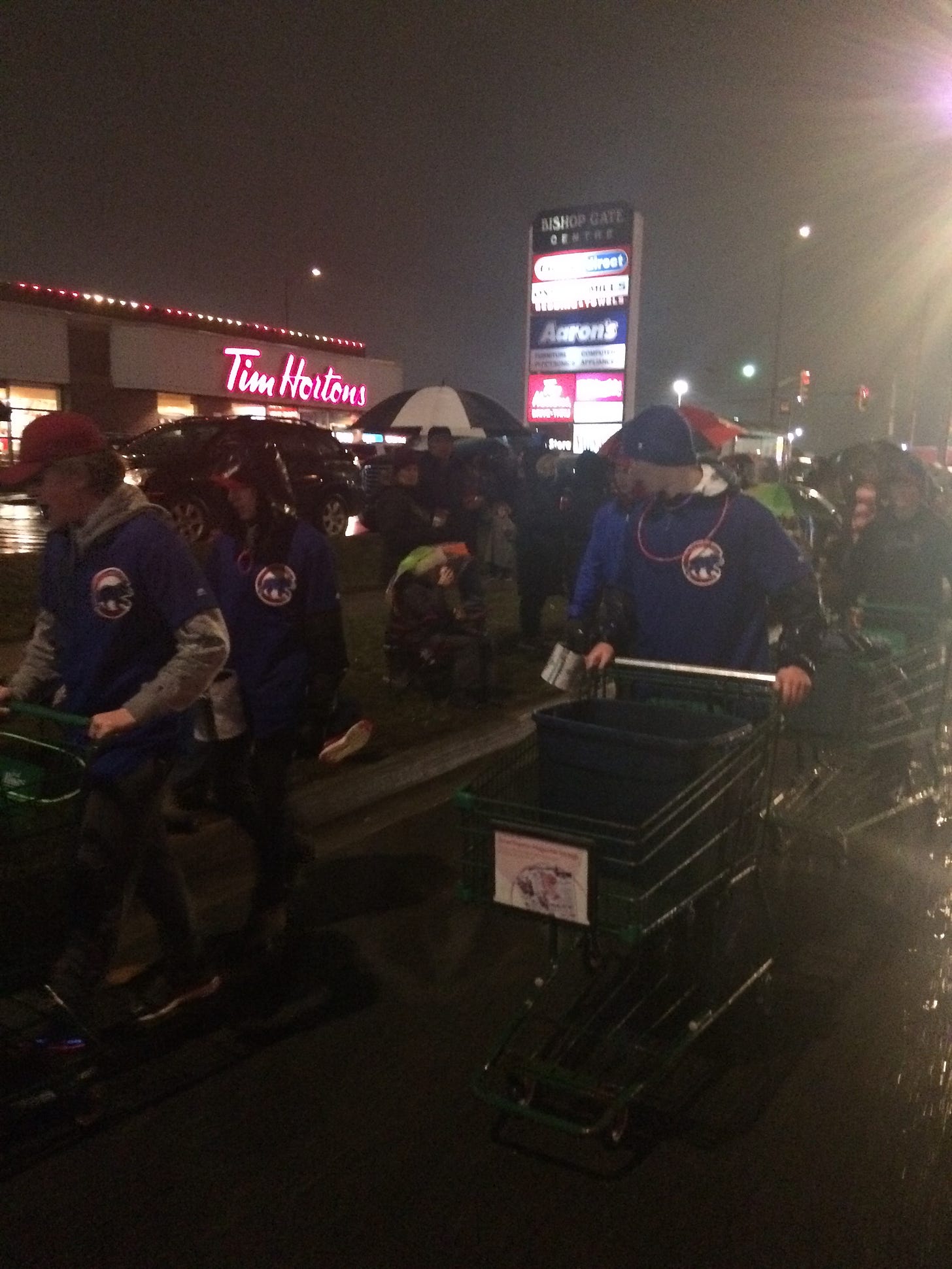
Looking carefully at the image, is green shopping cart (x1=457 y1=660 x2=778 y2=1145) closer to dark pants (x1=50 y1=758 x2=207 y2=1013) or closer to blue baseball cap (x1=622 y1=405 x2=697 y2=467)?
blue baseball cap (x1=622 y1=405 x2=697 y2=467)

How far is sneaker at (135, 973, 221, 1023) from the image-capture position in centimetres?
403

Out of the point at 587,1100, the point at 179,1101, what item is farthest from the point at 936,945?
the point at 179,1101

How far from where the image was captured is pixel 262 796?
174 inches

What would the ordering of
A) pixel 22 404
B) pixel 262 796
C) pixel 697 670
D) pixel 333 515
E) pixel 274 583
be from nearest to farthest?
pixel 697 670 < pixel 274 583 < pixel 262 796 < pixel 333 515 < pixel 22 404

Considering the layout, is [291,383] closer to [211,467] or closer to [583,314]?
[583,314]

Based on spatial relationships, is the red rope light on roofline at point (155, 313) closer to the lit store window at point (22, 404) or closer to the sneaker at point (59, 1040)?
the lit store window at point (22, 404)

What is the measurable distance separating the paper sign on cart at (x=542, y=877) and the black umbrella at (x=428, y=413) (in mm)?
A: 8880

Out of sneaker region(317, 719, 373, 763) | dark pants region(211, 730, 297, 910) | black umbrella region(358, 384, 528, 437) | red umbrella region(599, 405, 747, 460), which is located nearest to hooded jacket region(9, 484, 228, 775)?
dark pants region(211, 730, 297, 910)

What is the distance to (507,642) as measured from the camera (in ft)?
37.3

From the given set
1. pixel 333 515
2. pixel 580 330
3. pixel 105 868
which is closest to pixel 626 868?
pixel 105 868

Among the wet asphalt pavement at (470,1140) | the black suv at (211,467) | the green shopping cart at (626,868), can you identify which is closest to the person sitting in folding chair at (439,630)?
the wet asphalt pavement at (470,1140)

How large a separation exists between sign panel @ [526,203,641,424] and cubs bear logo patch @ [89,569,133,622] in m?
23.0

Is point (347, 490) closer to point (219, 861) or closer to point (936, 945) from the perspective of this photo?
point (219, 861)

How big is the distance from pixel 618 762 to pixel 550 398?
79.5 feet
